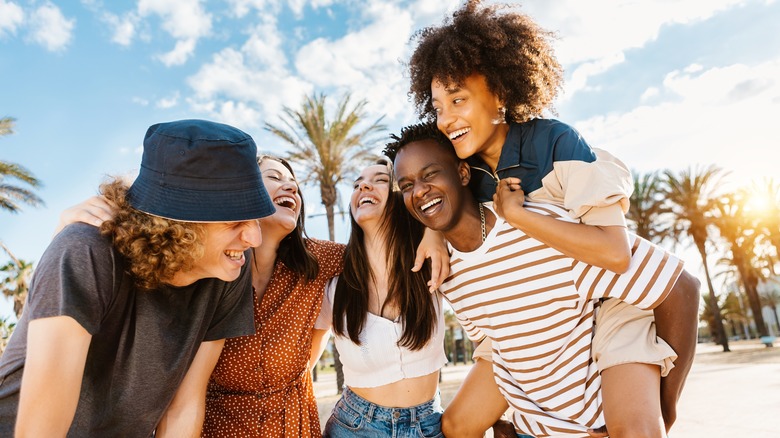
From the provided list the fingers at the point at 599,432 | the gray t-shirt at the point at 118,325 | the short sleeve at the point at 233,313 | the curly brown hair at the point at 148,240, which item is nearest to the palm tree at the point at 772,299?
the fingers at the point at 599,432

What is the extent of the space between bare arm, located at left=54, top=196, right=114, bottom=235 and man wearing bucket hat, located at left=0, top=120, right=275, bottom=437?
0.04 metres

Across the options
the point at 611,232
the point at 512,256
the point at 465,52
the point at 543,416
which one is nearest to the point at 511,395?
the point at 543,416

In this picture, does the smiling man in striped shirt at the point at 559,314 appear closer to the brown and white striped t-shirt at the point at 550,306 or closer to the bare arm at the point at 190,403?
the brown and white striped t-shirt at the point at 550,306

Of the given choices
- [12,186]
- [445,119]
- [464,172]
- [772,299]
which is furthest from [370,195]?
[772,299]

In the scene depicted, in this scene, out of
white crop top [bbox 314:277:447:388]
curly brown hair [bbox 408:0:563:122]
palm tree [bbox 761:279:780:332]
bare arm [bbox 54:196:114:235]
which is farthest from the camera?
palm tree [bbox 761:279:780:332]

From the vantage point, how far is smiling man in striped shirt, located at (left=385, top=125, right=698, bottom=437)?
2.76 metres

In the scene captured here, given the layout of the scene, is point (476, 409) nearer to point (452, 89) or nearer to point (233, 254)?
point (233, 254)

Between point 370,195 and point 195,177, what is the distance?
188 centimetres

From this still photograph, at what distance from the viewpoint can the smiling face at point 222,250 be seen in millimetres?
2496

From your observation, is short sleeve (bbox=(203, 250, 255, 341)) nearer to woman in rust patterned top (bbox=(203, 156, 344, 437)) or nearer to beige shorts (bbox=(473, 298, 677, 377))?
woman in rust patterned top (bbox=(203, 156, 344, 437))

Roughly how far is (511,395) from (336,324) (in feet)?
4.15

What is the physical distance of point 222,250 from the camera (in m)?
2.55

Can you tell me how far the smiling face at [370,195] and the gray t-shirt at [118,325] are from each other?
1213mm

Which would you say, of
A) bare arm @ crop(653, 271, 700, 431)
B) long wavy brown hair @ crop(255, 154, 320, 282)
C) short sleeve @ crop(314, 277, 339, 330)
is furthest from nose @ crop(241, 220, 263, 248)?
bare arm @ crop(653, 271, 700, 431)
